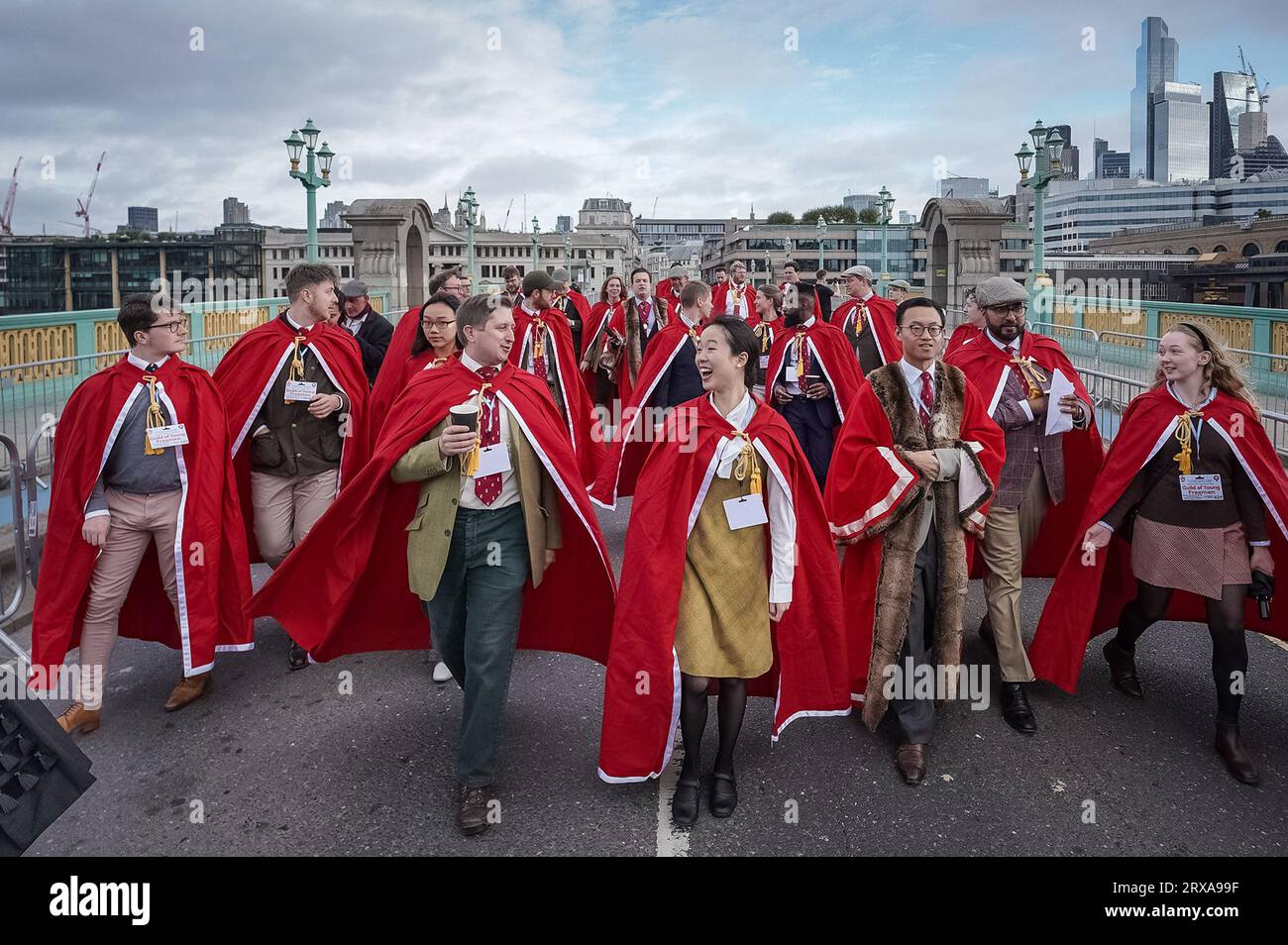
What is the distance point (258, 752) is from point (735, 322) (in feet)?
10.0

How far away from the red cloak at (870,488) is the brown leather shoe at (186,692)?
11.6 ft

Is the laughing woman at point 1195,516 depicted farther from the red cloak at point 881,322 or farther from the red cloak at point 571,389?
the red cloak at point 881,322

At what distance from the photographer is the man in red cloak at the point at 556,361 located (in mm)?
8164

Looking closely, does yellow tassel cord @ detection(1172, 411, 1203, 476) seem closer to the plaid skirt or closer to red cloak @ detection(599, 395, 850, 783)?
the plaid skirt

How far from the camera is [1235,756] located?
168 inches

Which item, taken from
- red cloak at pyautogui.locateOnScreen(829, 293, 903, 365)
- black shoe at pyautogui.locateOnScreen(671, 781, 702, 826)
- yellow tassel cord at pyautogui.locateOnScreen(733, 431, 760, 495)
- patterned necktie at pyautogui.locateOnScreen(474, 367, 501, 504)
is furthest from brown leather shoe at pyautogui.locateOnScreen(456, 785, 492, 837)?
red cloak at pyautogui.locateOnScreen(829, 293, 903, 365)

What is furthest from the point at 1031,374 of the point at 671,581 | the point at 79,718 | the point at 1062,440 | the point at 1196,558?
the point at 79,718

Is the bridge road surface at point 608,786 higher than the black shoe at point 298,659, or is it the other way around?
the black shoe at point 298,659

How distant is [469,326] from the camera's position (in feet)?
13.5

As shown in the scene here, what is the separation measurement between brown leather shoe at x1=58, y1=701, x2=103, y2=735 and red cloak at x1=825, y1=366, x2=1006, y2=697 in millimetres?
3885

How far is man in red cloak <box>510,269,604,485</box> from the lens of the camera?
8164mm

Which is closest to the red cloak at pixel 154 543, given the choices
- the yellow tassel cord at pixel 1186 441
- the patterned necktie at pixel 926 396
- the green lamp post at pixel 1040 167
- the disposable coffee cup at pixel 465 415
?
the disposable coffee cup at pixel 465 415

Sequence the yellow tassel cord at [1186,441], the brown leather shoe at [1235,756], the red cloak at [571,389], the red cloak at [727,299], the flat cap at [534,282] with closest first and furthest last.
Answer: the brown leather shoe at [1235,756] → the yellow tassel cord at [1186,441] → the red cloak at [571,389] → the flat cap at [534,282] → the red cloak at [727,299]
